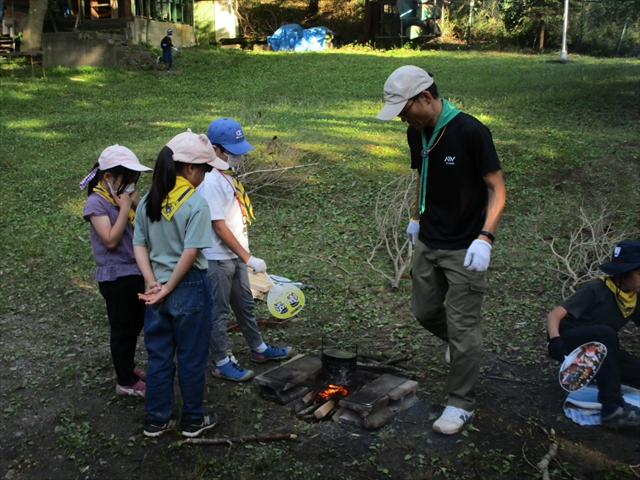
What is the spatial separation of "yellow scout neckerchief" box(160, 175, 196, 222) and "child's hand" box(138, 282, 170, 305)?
357 mm

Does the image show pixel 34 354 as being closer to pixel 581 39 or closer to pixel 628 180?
pixel 628 180

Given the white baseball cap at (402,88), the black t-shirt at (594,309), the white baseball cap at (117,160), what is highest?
the white baseball cap at (402,88)

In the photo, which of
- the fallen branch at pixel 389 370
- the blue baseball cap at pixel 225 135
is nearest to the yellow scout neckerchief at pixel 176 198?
the blue baseball cap at pixel 225 135

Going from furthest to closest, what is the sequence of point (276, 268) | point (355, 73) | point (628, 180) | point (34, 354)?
point (355, 73) → point (628, 180) → point (276, 268) → point (34, 354)

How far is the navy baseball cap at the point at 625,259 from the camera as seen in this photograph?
380 cm

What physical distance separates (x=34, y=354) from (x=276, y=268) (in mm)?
2504

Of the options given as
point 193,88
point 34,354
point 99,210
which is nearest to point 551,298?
point 99,210

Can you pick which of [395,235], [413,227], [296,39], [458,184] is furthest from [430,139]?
[296,39]

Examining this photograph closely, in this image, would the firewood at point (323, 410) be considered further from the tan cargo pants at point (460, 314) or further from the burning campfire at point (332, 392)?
the tan cargo pants at point (460, 314)

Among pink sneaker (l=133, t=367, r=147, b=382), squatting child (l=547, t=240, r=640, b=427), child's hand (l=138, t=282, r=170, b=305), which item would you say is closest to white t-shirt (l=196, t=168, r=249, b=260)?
child's hand (l=138, t=282, r=170, b=305)

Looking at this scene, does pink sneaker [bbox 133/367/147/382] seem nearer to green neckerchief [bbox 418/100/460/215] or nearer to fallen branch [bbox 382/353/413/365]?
fallen branch [bbox 382/353/413/365]

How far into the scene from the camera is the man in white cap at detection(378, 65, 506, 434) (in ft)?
11.6

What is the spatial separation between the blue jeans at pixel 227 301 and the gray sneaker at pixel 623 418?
7.53ft

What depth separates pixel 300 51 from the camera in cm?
2714
